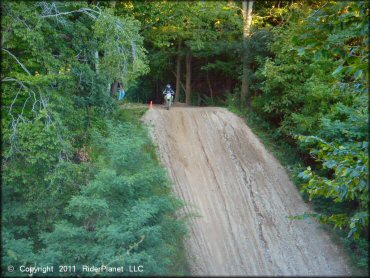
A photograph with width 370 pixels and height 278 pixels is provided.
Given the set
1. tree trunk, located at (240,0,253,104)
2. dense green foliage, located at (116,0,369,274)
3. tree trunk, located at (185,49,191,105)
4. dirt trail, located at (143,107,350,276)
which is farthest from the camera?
tree trunk, located at (185,49,191,105)

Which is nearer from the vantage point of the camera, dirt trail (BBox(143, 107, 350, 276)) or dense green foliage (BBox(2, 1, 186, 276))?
dense green foliage (BBox(2, 1, 186, 276))

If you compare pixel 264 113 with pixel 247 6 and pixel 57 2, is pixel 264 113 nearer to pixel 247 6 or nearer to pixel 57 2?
pixel 247 6

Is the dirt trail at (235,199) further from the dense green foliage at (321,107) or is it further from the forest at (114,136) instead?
the dense green foliage at (321,107)

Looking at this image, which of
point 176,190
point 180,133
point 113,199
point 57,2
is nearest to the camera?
point 113,199

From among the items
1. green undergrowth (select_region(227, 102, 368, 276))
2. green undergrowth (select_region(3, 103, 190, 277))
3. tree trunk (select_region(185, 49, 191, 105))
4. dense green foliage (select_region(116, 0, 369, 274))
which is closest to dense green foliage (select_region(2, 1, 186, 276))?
green undergrowth (select_region(3, 103, 190, 277))

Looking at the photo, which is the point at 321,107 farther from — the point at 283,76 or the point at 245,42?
the point at 245,42

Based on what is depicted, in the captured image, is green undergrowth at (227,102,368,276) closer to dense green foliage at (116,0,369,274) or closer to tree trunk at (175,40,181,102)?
dense green foliage at (116,0,369,274)

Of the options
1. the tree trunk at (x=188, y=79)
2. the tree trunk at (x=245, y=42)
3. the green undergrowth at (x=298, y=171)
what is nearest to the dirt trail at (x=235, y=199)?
the green undergrowth at (x=298, y=171)

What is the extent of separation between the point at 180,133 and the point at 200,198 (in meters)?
3.91

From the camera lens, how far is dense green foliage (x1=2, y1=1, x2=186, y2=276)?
8867 millimetres

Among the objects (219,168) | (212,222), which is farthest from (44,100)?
(219,168)

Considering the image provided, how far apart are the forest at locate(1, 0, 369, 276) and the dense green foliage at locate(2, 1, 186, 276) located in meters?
0.04

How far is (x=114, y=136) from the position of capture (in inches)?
420

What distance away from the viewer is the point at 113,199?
970cm
